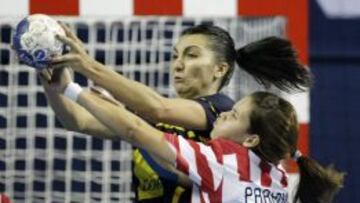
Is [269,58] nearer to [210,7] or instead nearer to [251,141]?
[251,141]

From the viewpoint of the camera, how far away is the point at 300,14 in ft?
6.91

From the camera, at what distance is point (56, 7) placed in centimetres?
210

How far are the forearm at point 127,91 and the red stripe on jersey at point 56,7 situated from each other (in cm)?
65

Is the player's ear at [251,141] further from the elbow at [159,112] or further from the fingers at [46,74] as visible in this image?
the fingers at [46,74]

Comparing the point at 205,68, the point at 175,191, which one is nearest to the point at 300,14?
the point at 205,68

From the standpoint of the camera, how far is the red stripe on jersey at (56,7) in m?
2.08

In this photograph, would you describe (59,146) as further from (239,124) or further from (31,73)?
(239,124)

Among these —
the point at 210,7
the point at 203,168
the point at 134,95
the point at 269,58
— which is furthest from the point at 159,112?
the point at 210,7

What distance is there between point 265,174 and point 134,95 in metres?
0.23

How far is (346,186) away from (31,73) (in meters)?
1.06

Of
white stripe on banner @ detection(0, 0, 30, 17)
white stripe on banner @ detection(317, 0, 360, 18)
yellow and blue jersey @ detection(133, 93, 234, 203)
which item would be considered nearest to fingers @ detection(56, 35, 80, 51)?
yellow and blue jersey @ detection(133, 93, 234, 203)

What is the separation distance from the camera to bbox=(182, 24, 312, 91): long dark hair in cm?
166

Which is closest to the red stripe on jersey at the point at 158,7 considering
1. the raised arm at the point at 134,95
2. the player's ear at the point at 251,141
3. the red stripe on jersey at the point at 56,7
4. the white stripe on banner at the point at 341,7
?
the red stripe on jersey at the point at 56,7

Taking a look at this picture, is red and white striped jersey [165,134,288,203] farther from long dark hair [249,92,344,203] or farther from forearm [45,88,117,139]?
forearm [45,88,117,139]
